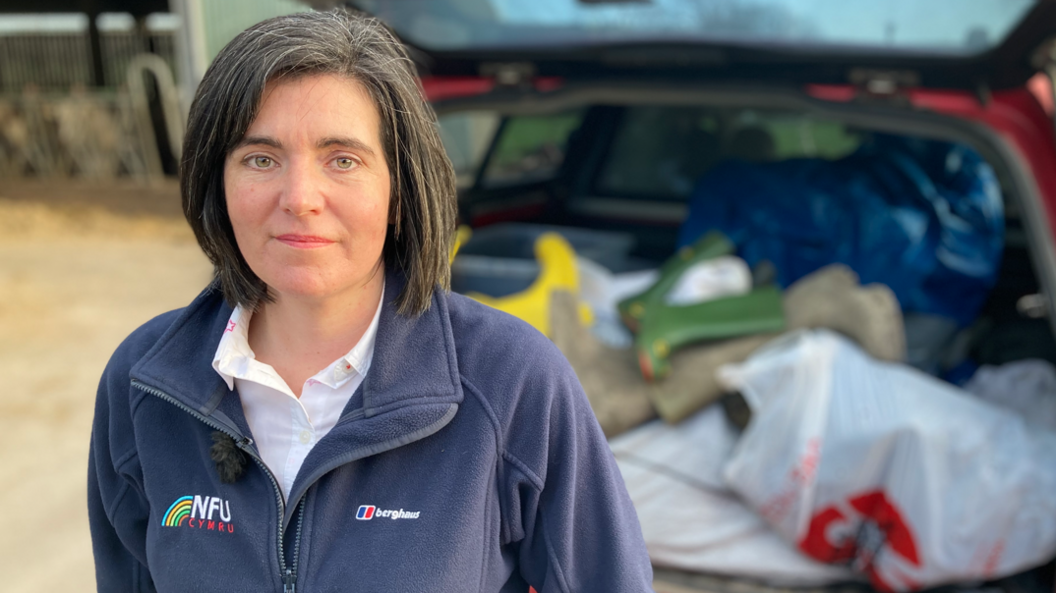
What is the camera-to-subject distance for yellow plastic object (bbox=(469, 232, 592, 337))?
2660mm

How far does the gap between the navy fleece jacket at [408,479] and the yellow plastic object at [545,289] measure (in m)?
1.40

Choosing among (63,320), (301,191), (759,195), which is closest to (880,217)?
(759,195)

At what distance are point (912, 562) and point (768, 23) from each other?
181 cm

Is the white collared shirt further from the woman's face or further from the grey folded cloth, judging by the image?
the grey folded cloth

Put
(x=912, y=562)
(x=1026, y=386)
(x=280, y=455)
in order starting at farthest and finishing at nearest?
(x=1026, y=386) < (x=912, y=562) < (x=280, y=455)

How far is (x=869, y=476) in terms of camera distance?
85.7 inches

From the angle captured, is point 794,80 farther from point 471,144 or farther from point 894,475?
point 471,144

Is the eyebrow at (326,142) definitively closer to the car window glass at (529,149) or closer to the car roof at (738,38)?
the car roof at (738,38)

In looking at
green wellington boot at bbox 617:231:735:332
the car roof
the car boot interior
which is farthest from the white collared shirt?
the car roof

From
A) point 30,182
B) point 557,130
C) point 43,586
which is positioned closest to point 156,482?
point 43,586

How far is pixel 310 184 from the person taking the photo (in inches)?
36.4

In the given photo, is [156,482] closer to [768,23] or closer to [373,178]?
[373,178]

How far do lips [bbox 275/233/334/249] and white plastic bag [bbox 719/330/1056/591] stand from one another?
1.68 meters

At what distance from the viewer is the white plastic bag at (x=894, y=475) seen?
2.11m
